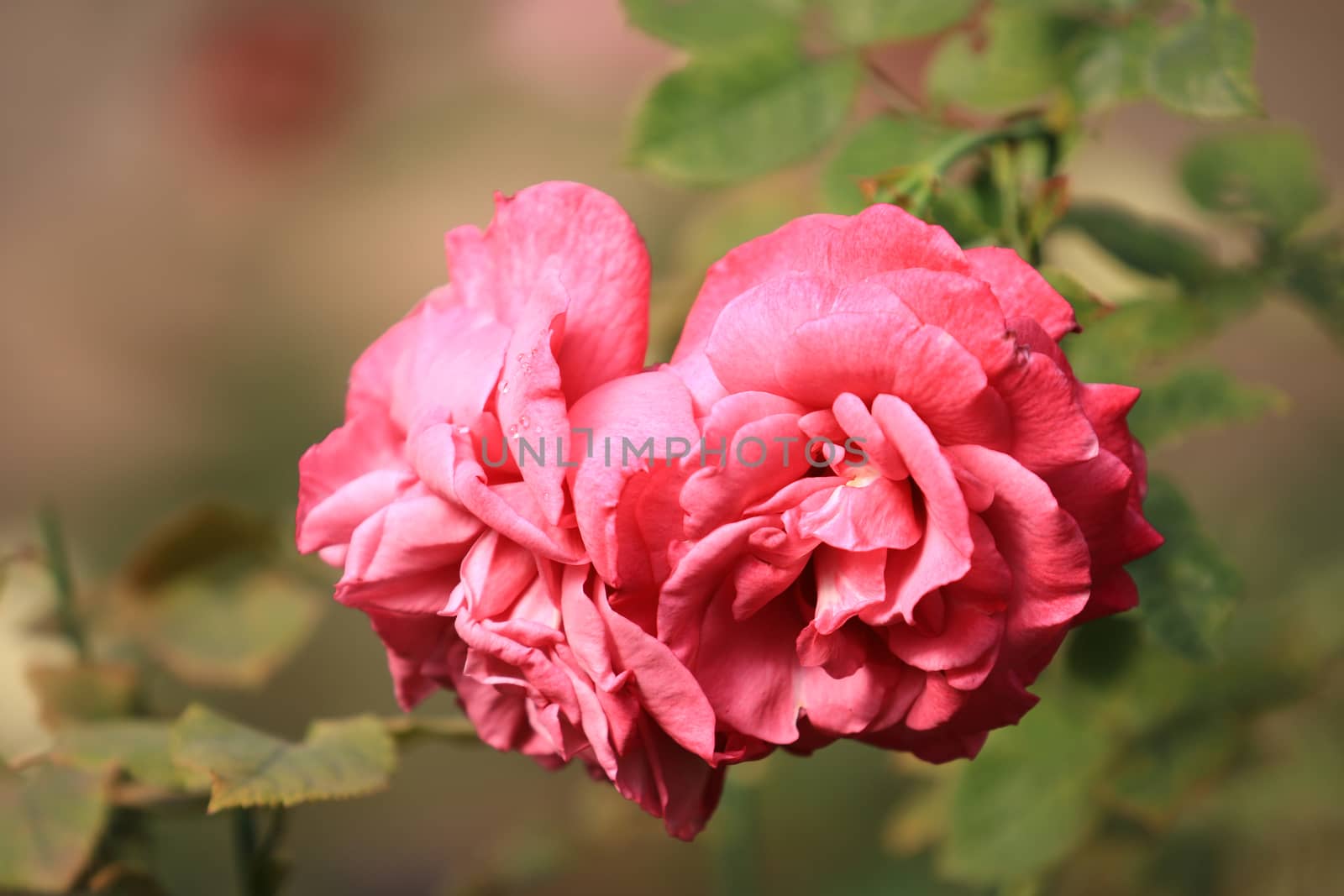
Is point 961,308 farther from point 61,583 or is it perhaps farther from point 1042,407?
point 61,583

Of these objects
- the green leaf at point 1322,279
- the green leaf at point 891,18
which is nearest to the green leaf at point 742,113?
the green leaf at point 891,18

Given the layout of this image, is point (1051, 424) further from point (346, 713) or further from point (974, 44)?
point (346, 713)

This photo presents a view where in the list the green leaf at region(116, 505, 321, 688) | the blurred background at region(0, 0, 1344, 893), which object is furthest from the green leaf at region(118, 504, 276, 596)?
the blurred background at region(0, 0, 1344, 893)

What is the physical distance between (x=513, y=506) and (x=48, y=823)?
26cm

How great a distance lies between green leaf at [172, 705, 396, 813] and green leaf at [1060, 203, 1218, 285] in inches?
14.9

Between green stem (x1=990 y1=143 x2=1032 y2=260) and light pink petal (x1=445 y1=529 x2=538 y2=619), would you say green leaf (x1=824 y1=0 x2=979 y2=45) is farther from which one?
light pink petal (x1=445 y1=529 x2=538 y2=619)

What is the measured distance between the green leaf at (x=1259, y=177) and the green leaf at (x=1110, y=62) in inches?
5.9

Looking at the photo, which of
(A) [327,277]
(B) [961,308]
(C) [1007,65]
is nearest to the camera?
(B) [961,308]

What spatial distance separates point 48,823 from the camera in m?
0.42

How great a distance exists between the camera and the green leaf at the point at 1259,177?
55cm

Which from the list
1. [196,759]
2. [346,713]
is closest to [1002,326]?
[196,759]

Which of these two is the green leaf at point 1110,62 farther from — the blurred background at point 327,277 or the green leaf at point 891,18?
the blurred background at point 327,277

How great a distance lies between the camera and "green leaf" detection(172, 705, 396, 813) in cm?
36

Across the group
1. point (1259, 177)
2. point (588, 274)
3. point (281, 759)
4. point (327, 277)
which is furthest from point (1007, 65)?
point (327, 277)
